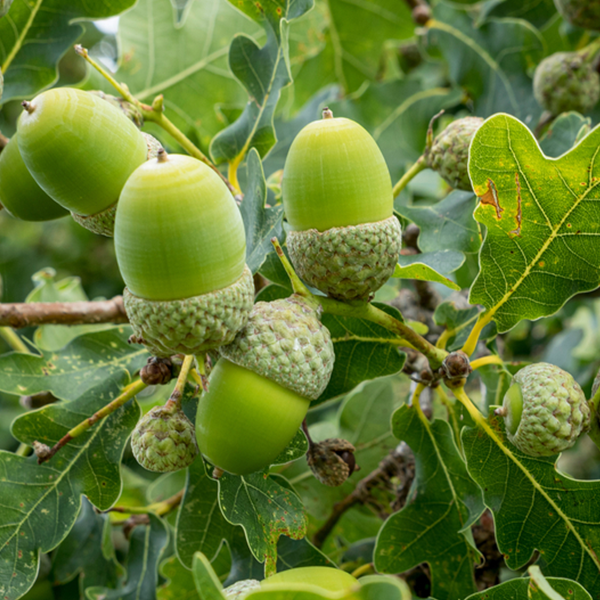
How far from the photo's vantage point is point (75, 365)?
141 centimetres

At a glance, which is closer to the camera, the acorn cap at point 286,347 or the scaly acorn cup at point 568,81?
the acorn cap at point 286,347

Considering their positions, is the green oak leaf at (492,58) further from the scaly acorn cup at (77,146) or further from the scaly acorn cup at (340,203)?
the scaly acorn cup at (77,146)

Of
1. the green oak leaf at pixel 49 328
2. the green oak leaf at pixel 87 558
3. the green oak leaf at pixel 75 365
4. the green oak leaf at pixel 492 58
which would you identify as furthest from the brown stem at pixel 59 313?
the green oak leaf at pixel 492 58

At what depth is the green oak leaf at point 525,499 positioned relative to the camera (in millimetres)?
1085

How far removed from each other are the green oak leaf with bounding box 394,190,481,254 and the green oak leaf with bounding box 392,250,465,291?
0.19 ft

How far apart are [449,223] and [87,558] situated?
1282 mm

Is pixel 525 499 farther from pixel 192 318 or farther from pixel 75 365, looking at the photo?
pixel 75 365

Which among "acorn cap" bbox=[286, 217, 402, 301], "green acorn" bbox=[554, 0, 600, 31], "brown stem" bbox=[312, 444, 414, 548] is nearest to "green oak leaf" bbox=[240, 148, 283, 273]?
"acorn cap" bbox=[286, 217, 402, 301]

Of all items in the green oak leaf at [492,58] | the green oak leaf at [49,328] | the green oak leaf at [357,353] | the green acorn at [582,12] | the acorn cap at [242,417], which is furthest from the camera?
the green oak leaf at [49,328]

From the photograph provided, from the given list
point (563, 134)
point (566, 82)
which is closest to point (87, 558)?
point (563, 134)

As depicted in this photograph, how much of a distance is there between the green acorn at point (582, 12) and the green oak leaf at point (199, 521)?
1509mm

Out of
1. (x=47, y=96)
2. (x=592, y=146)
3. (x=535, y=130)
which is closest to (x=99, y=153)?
(x=47, y=96)

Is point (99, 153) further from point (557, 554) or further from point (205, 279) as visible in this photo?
point (557, 554)

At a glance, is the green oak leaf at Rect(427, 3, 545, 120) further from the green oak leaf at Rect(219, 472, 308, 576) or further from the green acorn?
the green oak leaf at Rect(219, 472, 308, 576)
